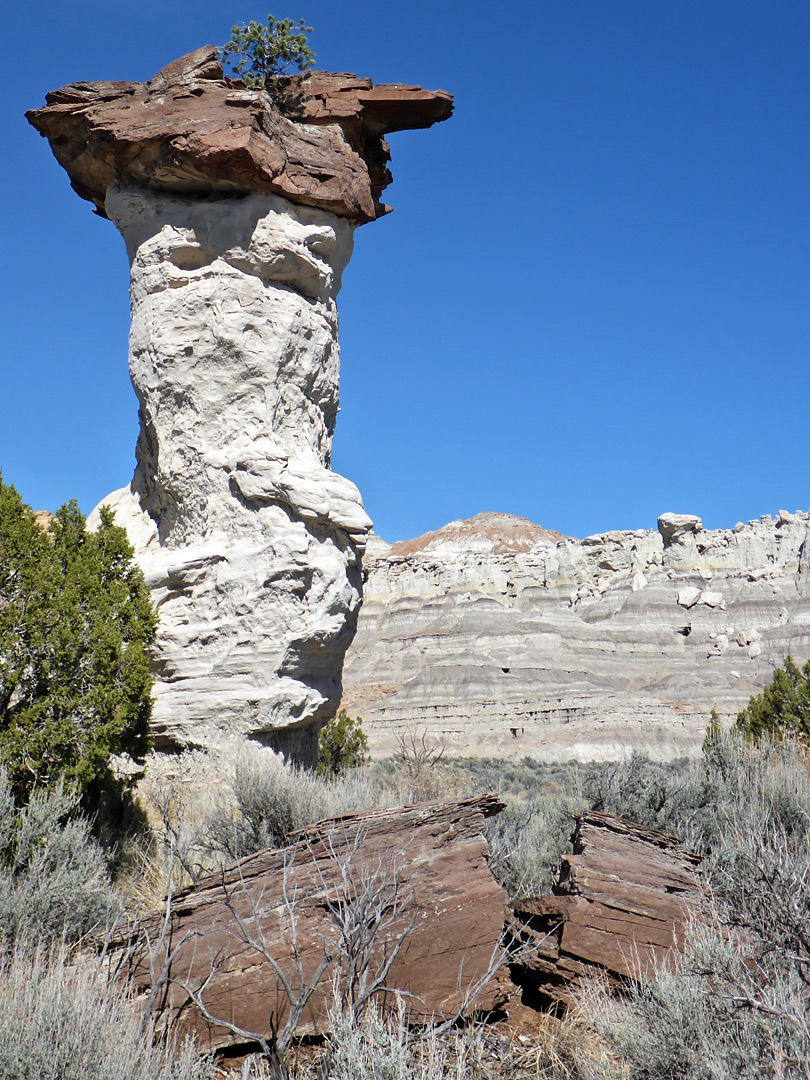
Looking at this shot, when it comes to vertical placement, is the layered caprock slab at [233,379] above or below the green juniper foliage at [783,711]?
above

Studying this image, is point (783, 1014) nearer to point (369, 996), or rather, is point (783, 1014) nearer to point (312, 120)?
point (369, 996)

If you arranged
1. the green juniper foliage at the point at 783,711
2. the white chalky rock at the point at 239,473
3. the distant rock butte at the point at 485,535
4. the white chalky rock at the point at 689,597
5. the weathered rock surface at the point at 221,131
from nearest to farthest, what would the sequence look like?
the white chalky rock at the point at 239,473 < the weathered rock surface at the point at 221,131 < the green juniper foliage at the point at 783,711 < the white chalky rock at the point at 689,597 < the distant rock butte at the point at 485,535

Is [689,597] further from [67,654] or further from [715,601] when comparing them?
[67,654]

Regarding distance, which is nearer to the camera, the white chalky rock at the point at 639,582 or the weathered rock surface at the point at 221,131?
the weathered rock surface at the point at 221,131

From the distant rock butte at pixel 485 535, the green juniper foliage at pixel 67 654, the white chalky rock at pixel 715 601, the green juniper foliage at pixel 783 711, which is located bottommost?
the green juniper foliage at pixel 783 711

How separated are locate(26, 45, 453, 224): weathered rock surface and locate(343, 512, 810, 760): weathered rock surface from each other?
76.0ft

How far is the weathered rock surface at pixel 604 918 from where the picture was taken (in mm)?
5645

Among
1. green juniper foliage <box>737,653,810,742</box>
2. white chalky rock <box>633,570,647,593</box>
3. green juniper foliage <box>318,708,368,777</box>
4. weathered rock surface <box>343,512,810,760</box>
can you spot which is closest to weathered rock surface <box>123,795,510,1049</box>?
green juniper foliage <box>318,708,368,777</box>

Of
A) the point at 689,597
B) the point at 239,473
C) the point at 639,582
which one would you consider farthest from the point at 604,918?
the point at 639,582

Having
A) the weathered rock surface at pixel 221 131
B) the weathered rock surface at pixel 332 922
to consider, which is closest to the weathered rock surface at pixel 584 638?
the weathered rock surface at pixel 221 131

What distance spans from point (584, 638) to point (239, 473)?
31665mm

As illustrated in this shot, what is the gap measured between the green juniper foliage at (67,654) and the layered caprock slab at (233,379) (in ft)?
3.92

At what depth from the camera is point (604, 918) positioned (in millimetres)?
5875

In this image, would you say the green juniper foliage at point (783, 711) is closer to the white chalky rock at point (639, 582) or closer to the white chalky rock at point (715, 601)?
the white chalky rock at point (715, 601)
